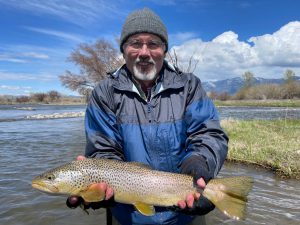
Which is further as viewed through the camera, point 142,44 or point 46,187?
point 142,44

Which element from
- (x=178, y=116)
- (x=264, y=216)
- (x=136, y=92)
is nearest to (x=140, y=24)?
(x=136, y=92)

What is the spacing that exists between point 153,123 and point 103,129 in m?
0.50

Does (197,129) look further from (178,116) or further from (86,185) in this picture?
(86,185)

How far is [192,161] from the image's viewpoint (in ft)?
11.0

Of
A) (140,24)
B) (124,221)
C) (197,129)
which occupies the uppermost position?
(140,24)

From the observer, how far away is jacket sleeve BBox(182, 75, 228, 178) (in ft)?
11.4

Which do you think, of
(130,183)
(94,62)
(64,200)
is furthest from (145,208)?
(94,62)

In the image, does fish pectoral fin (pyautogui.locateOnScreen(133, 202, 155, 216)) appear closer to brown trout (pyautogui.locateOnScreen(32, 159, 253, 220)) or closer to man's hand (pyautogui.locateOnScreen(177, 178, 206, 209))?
brown trout (pyautogui.locateOnScreen(32, 159, 253, 220))

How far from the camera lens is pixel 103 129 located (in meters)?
3.61

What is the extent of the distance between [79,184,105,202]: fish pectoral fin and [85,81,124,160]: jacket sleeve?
1.24 ft

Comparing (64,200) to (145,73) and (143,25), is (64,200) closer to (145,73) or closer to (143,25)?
(145,73)

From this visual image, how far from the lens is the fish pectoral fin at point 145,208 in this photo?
11.0 ft

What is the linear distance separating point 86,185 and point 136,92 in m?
1.02

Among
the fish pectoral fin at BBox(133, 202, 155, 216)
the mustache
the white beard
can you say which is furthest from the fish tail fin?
the mustache
